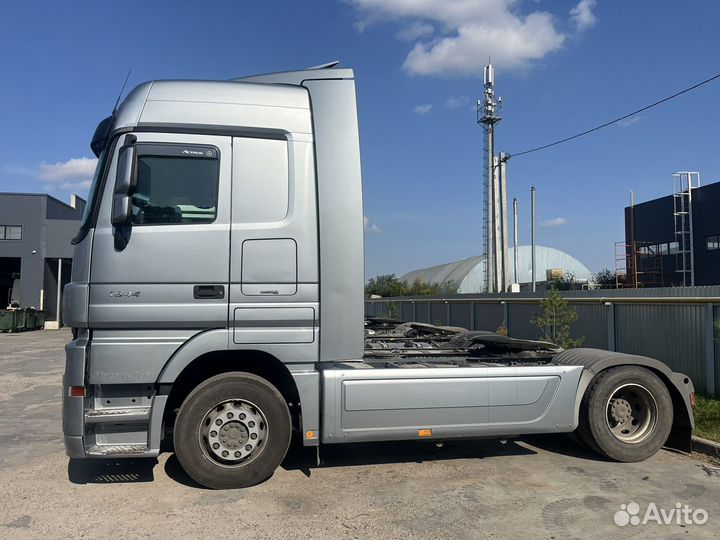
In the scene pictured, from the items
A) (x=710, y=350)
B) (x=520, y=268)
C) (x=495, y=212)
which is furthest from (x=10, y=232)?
(x=520, y=268)

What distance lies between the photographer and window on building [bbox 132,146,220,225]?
5.04m

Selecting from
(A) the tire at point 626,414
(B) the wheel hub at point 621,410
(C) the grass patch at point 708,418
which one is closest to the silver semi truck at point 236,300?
(A) the tire at point 626,414

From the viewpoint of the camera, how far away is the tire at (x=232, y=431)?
503 cm

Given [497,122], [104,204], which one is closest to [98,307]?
[104,204]

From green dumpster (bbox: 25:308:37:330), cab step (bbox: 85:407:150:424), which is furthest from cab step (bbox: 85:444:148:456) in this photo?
green dumpster (bbox: 25:308:37:330)

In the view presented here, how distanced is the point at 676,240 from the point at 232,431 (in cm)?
4181

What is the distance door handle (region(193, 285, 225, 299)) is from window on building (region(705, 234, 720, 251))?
39.6 metres

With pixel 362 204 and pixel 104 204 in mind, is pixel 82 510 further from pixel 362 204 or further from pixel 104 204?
pixel 362 204

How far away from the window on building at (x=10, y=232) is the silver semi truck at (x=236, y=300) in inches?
1391

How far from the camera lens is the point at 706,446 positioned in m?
6.38

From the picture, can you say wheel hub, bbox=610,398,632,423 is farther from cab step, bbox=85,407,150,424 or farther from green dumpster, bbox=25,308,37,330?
green dumpster, bbox=25,308,37,330

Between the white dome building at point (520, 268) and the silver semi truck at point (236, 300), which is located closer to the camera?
the silver semi truck at point (236, 300)

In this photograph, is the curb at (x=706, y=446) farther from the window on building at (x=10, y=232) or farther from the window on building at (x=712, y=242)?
the window on building at (x=10, y=232)

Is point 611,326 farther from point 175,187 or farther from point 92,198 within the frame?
point 92,198
